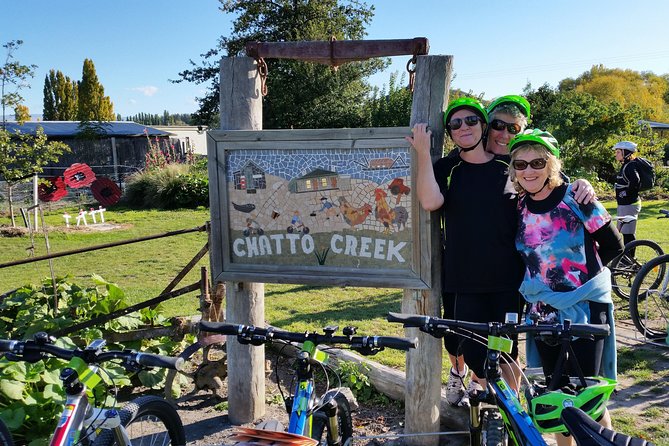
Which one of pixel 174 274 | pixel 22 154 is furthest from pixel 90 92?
pixel 174 274

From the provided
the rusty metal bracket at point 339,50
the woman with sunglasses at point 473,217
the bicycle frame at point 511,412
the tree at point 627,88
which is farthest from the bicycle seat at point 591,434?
the tree at point 627,88

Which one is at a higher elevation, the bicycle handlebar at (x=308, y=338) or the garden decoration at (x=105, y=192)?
the garden decoration at (x=105, y=192)

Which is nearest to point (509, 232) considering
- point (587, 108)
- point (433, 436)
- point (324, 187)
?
point (324, 187)

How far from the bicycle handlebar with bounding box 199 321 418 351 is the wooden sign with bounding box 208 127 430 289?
1009mm

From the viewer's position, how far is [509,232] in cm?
301

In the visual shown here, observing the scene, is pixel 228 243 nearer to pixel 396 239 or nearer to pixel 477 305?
pixel 396 239

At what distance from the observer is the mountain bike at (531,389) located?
2.23m

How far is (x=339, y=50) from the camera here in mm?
3414

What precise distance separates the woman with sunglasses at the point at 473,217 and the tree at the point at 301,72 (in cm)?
1953

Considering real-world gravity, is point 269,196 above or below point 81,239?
above

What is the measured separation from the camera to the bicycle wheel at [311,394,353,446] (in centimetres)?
258

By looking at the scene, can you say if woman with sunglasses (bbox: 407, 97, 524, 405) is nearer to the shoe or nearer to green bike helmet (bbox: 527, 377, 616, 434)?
the shoe

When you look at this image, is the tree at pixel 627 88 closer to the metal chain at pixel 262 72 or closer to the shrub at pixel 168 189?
the shrub at pixel 168 189

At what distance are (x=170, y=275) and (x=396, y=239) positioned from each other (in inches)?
239
